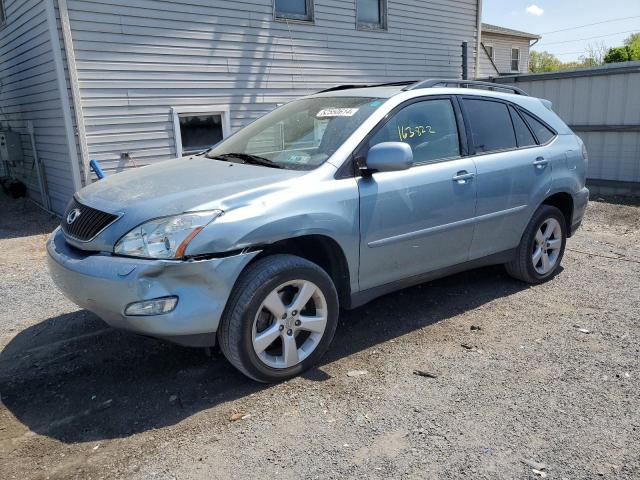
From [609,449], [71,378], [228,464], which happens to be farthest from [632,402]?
[71,378]

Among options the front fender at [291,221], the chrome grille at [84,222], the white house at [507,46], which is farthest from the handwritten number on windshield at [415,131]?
the white house at [507,46]

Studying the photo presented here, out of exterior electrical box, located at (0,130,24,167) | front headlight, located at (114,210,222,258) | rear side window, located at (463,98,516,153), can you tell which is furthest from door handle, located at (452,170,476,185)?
exterior electrical box, located at (0,130,24,167)

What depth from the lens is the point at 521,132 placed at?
4793mm

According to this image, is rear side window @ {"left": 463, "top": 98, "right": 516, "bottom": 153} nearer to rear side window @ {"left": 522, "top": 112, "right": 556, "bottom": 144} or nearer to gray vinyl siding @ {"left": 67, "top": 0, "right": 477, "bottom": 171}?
rear side window @ {"left": 522, "top": 112, "right": 556, "bottom": 144}

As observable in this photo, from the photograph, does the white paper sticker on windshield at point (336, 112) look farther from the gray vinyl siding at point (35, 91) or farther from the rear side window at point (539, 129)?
the gray vinyl siding at point (35, 91)

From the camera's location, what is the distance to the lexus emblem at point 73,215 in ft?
11.2

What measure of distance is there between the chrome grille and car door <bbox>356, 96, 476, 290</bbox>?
158 cm

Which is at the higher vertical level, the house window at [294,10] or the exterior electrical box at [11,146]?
the house window at [294,10]

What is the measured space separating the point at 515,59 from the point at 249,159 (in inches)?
1241

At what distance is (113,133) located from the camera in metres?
8.06

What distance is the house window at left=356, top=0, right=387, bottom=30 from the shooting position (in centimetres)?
1126

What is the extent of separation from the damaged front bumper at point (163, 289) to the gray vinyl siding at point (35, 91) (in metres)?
5.73

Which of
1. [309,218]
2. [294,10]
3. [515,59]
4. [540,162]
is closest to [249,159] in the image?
[309,218]

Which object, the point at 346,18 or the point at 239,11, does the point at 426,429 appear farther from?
the point at 346,18
